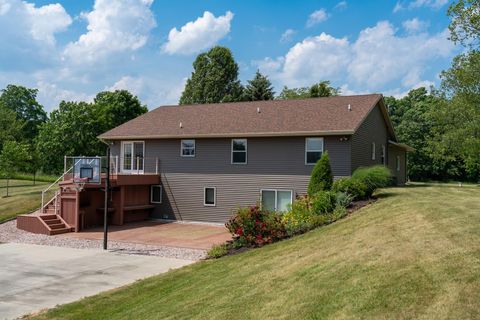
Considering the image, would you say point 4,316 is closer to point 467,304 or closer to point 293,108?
point 467,304

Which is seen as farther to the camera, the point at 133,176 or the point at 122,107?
the point at 122,107

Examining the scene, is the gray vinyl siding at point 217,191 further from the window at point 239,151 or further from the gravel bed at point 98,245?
the gravel bed at point 98,245

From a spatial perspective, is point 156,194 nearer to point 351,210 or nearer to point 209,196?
point 209,196

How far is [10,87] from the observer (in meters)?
75.2

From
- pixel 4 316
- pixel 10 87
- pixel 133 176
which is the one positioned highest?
pixel 10 87

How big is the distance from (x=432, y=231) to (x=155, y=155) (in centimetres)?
1804

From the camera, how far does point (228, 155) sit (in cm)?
2306

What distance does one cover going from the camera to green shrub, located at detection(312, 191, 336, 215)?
15.8 m

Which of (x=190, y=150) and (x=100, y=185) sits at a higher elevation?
(x=190, y=150)

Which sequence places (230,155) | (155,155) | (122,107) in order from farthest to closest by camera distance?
(122,107) → (155,155) → (230,155)

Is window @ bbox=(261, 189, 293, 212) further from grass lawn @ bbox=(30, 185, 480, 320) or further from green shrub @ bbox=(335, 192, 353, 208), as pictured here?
grass lawn @ bbox=(30, 185, 480, 320)

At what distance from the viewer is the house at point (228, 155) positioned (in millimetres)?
21156

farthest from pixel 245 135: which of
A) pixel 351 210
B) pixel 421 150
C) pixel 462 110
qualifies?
pixel 421 150

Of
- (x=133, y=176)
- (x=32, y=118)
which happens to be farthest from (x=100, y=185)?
(x=32, y=118)
